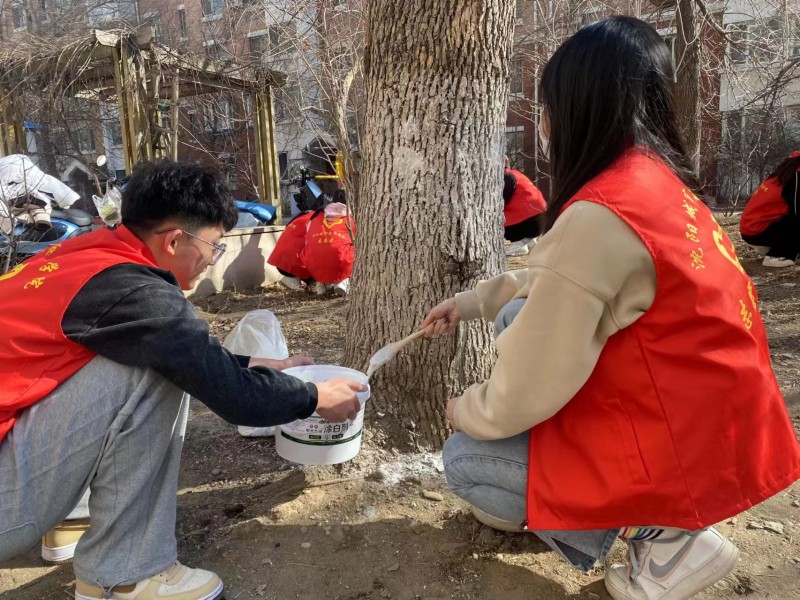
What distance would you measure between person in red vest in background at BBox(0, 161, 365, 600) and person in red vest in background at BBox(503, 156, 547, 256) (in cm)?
574

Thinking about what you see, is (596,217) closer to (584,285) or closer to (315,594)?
(584,285)

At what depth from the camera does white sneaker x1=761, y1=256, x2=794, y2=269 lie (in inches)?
227

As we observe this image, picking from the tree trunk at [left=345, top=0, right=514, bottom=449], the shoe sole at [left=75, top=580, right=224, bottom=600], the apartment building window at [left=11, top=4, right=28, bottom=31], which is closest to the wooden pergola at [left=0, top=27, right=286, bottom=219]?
the tree trunk at [left=345, top=0, right=514, bottom=449]

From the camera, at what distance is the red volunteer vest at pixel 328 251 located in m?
5.15

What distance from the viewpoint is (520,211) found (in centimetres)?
700

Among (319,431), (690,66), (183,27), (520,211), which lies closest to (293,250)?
(520,211)

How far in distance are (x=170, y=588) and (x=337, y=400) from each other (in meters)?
0.61

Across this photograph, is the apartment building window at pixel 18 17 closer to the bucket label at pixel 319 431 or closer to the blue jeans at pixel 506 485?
the bucket label at pixel 319 431

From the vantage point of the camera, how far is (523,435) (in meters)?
1.48

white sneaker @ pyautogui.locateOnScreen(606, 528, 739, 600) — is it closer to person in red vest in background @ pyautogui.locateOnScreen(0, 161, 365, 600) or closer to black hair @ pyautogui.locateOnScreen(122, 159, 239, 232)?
person in red vest in background @ pyautogui.locateOnScreen(0, 161, 365, 600)

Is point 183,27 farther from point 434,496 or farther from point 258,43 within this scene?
point 434,496

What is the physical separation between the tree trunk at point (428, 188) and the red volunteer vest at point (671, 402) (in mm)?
914

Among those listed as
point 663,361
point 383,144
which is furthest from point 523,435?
point 383,144

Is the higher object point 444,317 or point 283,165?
point 444,317
